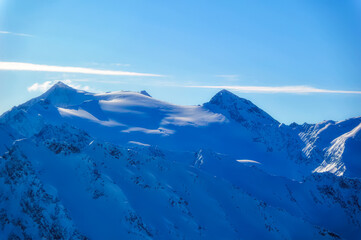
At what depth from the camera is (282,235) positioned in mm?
107500

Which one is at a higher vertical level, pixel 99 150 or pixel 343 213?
pixel 99 150

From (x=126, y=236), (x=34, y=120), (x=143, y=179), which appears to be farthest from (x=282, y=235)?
(x=34, y=120)

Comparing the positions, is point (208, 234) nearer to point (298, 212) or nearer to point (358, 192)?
point (298, 212)

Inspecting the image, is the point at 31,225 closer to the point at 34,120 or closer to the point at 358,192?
the point at 34,120

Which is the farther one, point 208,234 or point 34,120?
point 34,120

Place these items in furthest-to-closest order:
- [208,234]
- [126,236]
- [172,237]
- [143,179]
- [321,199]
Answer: [321,199], [143,179], [208,234], [172,237], [126,236]

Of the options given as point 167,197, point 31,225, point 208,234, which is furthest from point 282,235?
point 31,225

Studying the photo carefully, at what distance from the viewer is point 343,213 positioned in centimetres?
15138

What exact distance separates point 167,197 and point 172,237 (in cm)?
1343

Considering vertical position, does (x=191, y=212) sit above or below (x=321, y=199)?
above

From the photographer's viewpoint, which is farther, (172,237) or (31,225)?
(172,237)

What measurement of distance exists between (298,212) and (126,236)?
8723cm

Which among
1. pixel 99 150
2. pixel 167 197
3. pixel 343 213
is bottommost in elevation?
pixel 343 213

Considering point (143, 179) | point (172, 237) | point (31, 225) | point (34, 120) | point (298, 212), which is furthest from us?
point (34, 120)
